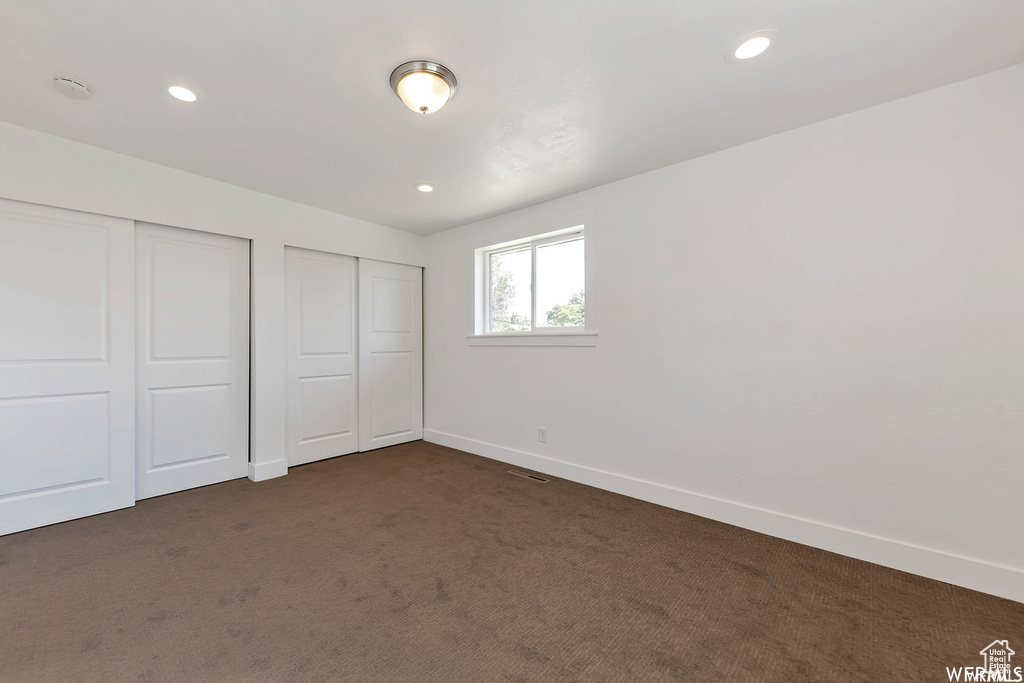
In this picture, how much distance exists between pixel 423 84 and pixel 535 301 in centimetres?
227

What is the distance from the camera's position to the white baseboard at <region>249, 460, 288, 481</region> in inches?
134

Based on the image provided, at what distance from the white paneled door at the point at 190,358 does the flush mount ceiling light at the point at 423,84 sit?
2368 mm

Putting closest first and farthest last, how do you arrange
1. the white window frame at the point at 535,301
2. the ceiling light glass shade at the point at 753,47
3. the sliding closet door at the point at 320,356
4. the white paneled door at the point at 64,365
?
the ceiling light glass shade at the point at 753,47 < the white paneled door at the point at 64,365 < the white window frame at the point at 535,301 < the sliding closet door at the point at 320,356

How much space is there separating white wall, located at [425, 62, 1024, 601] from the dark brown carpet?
0.96 feet

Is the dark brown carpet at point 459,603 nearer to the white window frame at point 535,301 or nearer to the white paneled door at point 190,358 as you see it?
the white paneled door at point 190,358

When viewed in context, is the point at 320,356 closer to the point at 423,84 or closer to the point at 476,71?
the point at 423,84

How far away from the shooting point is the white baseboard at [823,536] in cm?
189

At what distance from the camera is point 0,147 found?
2.37 meters

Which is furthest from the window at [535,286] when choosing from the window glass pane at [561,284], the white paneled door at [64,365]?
the white paneled door at [64,365]

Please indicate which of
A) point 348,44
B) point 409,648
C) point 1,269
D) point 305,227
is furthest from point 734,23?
point 1,269

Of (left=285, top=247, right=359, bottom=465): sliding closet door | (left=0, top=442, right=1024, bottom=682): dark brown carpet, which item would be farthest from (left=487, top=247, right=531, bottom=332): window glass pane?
(left=0, top=442, right=1024, bottom=682): dark brown carpet

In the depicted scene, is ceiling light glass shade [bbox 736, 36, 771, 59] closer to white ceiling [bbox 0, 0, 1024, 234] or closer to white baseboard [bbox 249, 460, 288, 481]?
white ceiling [bbox 0, 0, 1024, 234]

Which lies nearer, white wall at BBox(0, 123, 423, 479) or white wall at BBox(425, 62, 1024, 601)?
white wall at BBox(425, 62, 1024, 601)

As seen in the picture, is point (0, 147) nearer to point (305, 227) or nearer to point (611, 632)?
point (305, 227)
